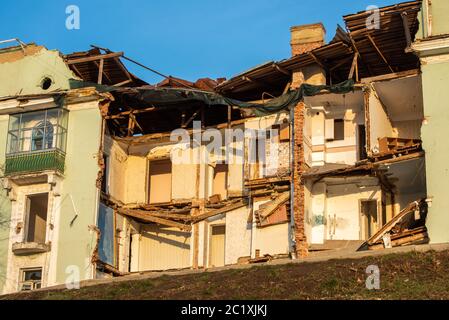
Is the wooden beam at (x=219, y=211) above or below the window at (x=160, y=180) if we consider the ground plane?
below

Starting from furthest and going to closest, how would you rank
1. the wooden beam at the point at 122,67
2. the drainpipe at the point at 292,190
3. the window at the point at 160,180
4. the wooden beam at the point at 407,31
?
1. the window at the point at 160,180
2. the wooden beam at the point at 122,67
3. the drainpipe at the point at 292,190
4. the wooden beam at the point at 407,31

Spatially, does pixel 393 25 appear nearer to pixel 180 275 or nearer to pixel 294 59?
pixel 294 59

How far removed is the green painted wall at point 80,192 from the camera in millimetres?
40438

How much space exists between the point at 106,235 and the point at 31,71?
313 inches

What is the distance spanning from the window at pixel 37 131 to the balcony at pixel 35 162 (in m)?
0.28

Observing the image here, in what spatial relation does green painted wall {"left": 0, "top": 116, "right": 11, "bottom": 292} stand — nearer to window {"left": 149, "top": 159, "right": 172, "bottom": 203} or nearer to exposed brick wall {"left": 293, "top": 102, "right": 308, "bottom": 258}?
window {"left": 149, "top": 159, "right": 172, "bottom": 203}

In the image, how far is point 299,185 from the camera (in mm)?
39781

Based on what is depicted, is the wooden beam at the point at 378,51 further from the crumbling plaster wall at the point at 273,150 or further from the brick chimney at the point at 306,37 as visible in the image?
the crumbling plaster wall at the point at 273,150

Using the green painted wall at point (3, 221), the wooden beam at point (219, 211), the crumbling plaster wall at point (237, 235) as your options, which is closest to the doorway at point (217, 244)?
the wooden beam at point (219, 211)

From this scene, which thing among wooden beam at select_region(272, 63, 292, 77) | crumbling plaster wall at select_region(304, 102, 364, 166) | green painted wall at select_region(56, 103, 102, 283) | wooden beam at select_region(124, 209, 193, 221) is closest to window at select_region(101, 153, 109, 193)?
wooden beam at select_region(124, 209, 193, 221)

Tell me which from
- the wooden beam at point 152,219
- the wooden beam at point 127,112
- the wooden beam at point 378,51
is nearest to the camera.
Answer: the wooden beam at point 378,51

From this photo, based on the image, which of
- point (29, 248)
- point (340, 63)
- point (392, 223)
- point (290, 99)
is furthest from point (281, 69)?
point (29, 248)
